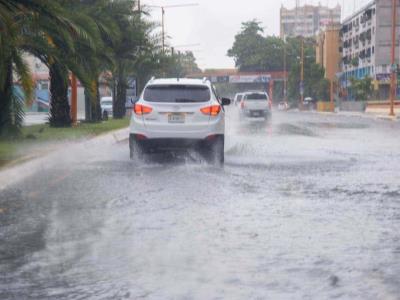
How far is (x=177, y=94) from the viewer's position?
16453mm

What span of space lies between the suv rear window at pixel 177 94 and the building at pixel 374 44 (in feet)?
268

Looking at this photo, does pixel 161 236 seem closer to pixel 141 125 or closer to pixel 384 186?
pixel 384 186

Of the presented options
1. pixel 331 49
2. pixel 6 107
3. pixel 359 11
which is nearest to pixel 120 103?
pixel 6 107

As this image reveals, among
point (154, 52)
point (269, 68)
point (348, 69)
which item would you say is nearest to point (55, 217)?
point (154, 52)

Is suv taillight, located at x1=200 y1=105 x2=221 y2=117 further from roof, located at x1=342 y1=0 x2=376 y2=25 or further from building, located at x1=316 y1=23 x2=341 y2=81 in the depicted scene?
building, located at x1=316 y1=23 x2=341 y2=81

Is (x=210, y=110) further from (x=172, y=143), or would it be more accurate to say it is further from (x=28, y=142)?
(x=28, y=142)

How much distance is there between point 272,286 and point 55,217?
394 cm

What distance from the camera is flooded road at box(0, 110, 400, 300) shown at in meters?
5.95

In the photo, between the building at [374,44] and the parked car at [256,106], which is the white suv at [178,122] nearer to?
the parked car at [256,106]

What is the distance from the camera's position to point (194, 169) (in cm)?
1480

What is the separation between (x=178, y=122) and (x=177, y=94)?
2.11 ft

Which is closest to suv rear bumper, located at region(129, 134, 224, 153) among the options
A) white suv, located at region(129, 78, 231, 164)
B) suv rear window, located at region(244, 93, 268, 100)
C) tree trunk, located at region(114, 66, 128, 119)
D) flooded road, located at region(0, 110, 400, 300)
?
white suv, located at region(129, 78, 231, 164)

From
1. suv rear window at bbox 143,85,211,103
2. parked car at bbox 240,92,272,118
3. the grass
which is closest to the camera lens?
suv rear window at bbox 143,85,211,103

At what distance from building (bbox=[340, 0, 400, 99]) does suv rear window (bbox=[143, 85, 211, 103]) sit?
268ft
